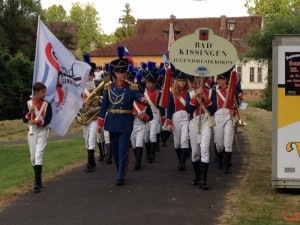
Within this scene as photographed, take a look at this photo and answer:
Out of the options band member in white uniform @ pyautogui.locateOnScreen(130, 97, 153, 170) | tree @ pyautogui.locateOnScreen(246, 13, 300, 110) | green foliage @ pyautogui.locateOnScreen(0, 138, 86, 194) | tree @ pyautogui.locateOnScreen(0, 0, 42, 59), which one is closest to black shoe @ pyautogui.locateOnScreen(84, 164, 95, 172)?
green foliage @ pyautogui.locateOnScreen(0, 138, 86, 194)

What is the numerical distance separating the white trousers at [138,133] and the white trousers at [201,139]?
267 cm

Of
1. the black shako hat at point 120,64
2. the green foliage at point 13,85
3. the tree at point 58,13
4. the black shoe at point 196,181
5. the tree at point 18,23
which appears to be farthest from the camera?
the tree at point 58,13

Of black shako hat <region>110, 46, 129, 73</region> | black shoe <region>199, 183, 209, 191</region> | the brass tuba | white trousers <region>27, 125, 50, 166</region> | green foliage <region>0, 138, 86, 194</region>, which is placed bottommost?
green foliage <region>0, 138, 86, 194</region>

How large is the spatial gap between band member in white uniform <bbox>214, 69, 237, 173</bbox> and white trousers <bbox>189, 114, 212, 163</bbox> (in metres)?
1.86

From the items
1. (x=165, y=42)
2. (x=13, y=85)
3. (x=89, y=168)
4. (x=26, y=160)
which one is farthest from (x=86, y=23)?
(x=89, y=168)

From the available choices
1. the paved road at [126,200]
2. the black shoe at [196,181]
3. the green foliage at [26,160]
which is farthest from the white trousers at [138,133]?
the black shoe at [196,181]

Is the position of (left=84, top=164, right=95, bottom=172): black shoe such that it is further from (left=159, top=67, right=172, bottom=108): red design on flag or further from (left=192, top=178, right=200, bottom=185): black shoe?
(left=192, top=178, right=200, bottom=185): black shoe

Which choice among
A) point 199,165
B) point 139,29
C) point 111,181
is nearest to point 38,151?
point 111,181

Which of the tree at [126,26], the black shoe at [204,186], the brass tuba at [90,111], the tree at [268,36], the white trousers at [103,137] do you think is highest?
the tree at [126,26]

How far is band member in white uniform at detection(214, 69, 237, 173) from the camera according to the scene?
44.7 feet

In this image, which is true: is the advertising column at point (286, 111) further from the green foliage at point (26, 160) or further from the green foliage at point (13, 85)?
the green foliage at point (13, 85)

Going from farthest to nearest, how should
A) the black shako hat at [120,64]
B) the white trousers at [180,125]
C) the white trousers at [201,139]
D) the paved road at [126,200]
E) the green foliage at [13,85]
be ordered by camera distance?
the green foliage at [13,85] < the white trousers at [180,125] < the black shako hat at [120,64] < the white trousers at [201,139] < the paved road at [126,200]

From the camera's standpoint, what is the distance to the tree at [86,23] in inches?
4505

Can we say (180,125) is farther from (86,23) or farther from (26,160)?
(86,23)
